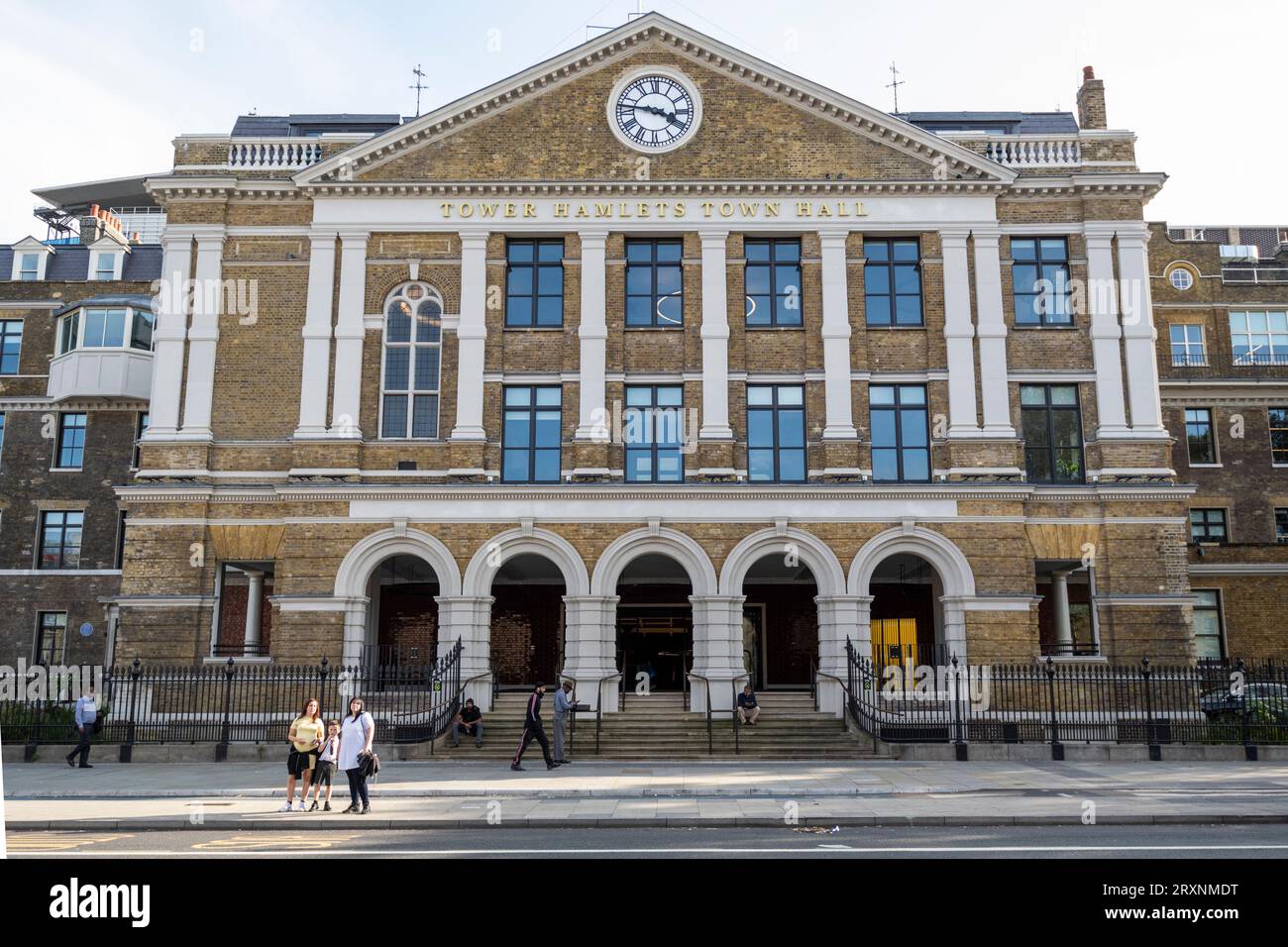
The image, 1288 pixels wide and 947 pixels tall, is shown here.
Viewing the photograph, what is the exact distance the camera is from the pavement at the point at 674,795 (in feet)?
47.2

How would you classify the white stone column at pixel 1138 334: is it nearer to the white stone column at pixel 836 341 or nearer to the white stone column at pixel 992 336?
the white stone column at pixel 992 336

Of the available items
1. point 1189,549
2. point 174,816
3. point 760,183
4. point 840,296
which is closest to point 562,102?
point 760,183

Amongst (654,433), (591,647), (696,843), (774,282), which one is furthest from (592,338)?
(696,843)

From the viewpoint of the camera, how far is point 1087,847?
11.3 metres

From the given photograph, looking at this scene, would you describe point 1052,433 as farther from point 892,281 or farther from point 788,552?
point 788,552

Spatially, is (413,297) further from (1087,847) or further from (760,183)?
(1087,847)

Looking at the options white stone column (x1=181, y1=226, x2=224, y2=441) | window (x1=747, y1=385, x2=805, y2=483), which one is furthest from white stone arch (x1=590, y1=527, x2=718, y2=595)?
white stone column (x1=181, y1=226, x2=224, y2=441)

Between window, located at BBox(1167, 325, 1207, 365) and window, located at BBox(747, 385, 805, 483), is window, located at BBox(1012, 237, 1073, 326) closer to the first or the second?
window, located at BBox(747, 385, 805, 483)

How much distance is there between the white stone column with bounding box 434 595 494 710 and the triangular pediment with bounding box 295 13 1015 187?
1131 cm

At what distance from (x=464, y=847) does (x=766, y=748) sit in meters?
12.5

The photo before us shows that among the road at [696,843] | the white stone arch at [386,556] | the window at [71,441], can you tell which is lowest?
the road at [696,843]

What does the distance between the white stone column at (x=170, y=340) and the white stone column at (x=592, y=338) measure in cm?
1069

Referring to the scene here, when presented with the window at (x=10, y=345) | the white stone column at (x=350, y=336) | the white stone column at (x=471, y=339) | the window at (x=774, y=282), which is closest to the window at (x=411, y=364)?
the white stone column at (x=350, y=336)

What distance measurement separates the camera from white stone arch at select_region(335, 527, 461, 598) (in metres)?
26.2
